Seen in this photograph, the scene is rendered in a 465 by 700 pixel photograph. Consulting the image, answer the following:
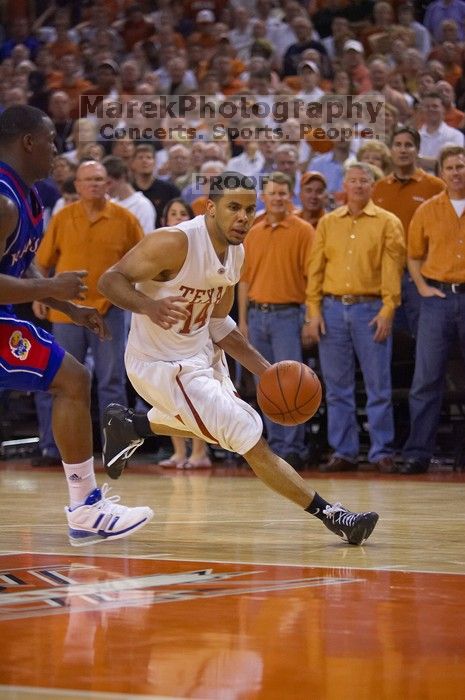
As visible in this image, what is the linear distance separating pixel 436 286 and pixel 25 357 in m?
4.61

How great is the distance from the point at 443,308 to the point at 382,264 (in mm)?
599

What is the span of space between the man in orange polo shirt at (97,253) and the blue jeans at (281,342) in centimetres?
109

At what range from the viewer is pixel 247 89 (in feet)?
43.9

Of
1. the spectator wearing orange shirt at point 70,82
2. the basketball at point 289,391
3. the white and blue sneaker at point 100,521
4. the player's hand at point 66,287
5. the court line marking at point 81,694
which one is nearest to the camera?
the court line marking at point 81,694

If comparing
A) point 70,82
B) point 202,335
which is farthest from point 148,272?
point 70,82

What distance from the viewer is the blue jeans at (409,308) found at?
9.82 m

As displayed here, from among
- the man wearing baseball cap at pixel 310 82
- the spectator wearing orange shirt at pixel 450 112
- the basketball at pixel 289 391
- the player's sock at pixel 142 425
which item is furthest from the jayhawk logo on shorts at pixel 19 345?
the man wearing baseball cap at pixel 310 82

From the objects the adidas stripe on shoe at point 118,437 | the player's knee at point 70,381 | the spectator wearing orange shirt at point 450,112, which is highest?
the player's knee at point 70,381

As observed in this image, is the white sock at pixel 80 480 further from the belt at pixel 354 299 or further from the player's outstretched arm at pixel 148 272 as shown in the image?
the belt at pixel 354 299

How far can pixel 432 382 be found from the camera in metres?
9.38

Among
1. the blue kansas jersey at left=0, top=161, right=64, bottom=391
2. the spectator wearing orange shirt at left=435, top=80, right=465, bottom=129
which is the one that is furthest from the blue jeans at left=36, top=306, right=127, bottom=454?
the blue kansas jersey at left=0, top=161, right=64, bottom=391

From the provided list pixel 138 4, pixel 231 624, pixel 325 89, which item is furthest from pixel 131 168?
pixel 231 624

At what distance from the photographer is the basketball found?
577 cm

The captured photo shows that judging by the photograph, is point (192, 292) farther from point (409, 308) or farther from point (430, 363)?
point (409, 308)
